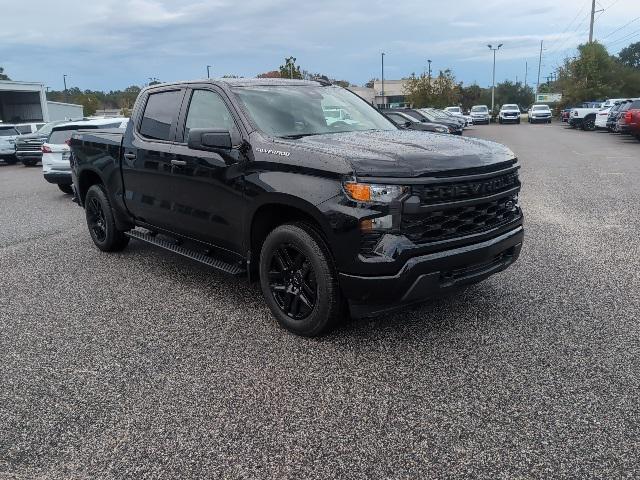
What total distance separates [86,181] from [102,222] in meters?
0.58

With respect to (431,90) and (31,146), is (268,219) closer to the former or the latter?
(31,146)

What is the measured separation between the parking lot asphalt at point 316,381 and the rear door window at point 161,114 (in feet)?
4.82

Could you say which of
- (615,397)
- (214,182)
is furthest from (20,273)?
(615,397)

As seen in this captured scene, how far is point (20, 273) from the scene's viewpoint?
238 inches

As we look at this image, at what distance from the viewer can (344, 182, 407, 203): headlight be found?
3492 mm

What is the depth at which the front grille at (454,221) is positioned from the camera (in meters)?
3.56

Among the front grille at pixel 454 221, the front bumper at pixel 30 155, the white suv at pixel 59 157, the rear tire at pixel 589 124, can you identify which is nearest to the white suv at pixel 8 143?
the front bumper at pixel 30 155

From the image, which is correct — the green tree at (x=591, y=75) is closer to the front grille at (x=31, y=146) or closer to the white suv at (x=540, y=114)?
the white suv at (x=540, y=114)

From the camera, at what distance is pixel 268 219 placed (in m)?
4.26

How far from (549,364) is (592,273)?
2.16m

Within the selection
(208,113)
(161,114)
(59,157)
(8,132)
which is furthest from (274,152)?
(8,132)

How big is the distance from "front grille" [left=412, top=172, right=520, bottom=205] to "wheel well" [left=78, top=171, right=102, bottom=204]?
14.8 ft

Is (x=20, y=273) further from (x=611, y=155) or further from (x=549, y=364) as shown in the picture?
(x=611, y=155)

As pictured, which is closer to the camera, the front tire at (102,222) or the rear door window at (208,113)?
the rear door window at (208,113)
